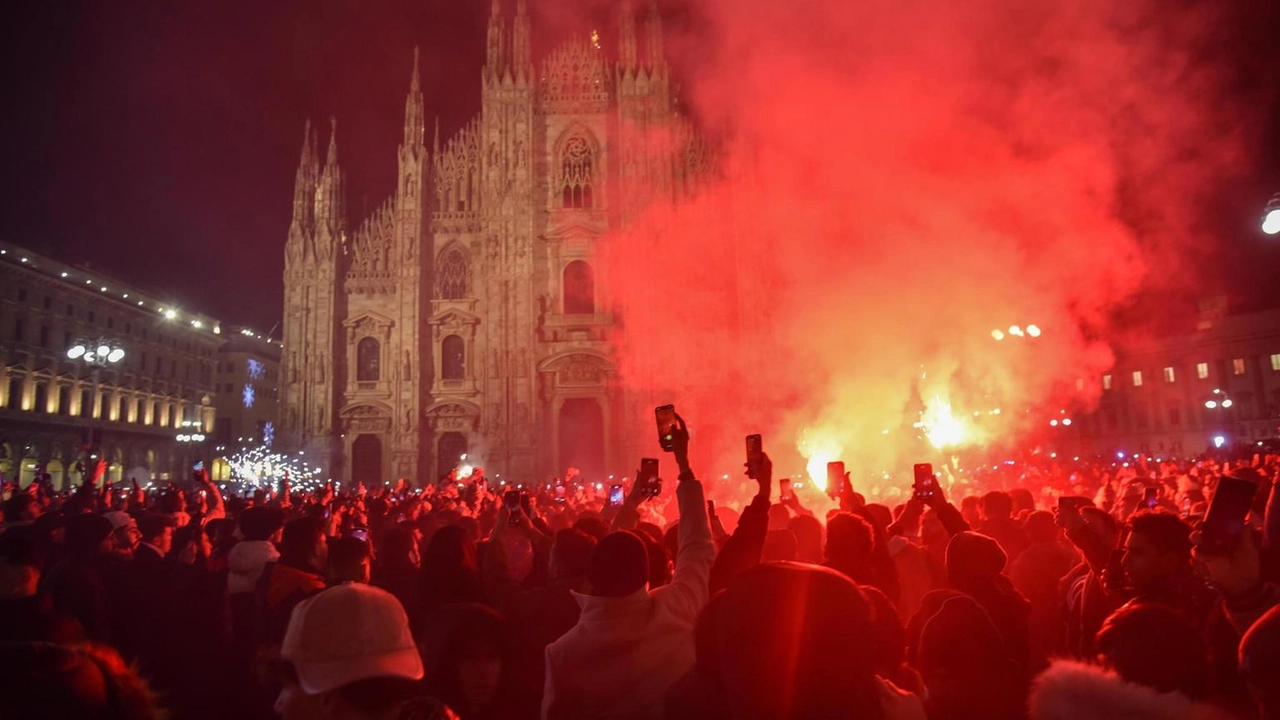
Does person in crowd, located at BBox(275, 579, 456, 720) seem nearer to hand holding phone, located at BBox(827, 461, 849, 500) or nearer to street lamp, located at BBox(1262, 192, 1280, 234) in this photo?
hand holding phone, located at BBox(827, 461, 849, 500)

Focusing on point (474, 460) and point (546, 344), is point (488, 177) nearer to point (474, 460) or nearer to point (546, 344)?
point (546, 344)

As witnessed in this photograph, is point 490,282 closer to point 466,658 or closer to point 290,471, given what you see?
point 290,471

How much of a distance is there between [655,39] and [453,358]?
56.0 ft

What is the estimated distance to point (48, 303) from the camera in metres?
44.8

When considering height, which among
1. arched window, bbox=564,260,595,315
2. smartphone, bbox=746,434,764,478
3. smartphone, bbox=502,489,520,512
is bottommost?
smartphone, bbox=502,489,520,512

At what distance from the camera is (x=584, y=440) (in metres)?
38.5

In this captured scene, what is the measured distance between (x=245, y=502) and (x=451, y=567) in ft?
28.0

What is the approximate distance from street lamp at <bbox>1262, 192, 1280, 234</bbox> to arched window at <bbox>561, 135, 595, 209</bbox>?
101 ft

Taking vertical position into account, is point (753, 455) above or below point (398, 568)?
above

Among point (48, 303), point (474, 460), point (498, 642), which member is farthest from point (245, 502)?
point (48, 303)

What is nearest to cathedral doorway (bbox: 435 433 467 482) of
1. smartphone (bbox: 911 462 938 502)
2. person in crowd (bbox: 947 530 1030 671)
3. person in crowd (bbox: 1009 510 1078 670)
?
smartphone (bbox: 911 462 938 502)

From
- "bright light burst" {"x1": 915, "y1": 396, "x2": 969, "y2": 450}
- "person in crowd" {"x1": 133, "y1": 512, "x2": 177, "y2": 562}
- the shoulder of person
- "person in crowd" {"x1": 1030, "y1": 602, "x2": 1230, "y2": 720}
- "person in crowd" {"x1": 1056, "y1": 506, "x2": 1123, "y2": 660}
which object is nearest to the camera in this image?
"person in crowd" {"x1": 1030, "y1": 602, "x2": 1230, "y2": 720}

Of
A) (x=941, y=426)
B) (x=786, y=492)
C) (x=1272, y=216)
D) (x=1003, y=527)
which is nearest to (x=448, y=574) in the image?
(x=1003, y=527)

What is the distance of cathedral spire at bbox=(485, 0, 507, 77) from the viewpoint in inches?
1528
